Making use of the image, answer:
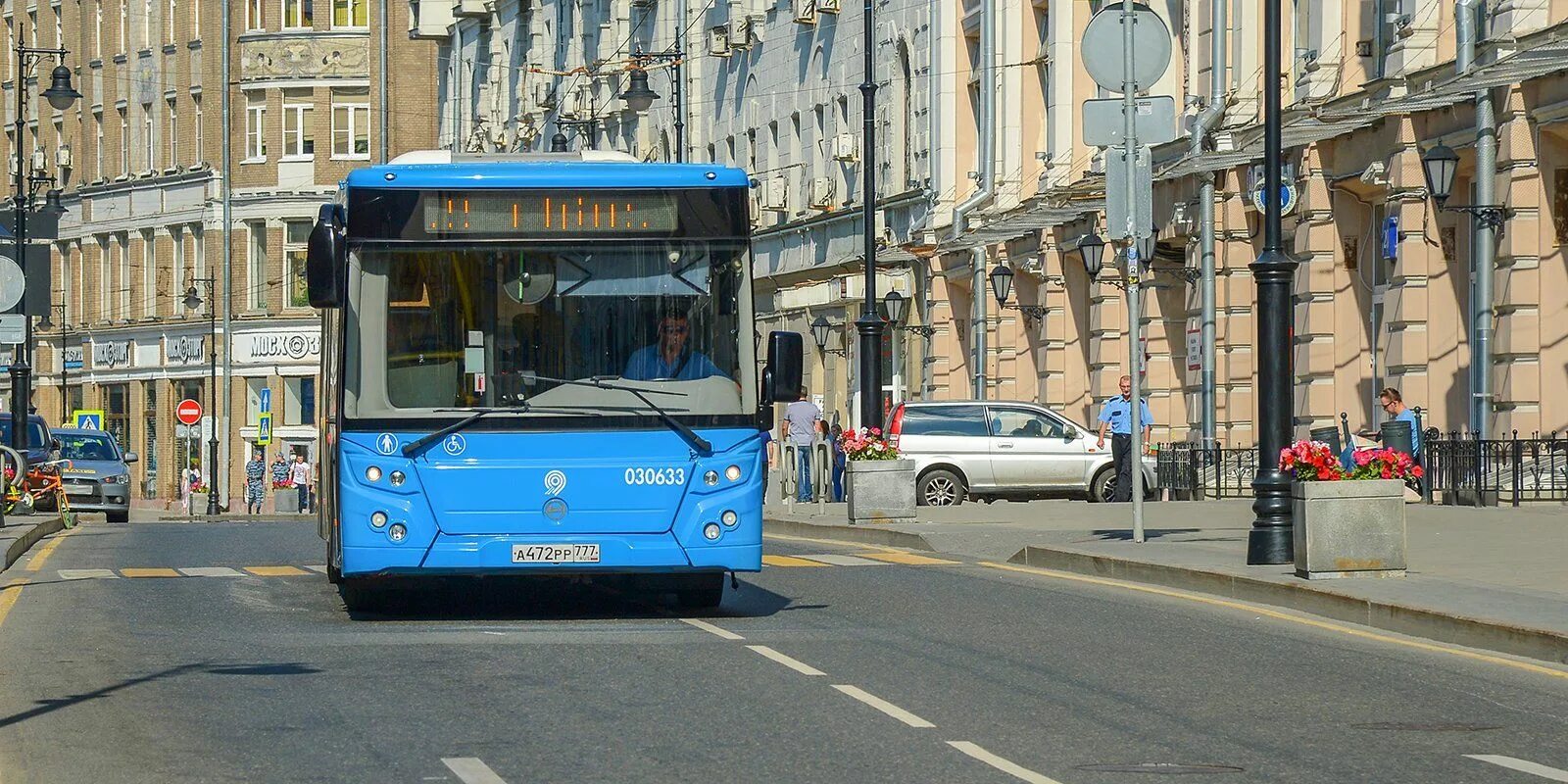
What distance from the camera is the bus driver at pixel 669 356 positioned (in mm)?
16141

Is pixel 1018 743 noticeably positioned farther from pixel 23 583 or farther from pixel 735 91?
pixel 735 91

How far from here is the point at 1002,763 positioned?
9961 mm

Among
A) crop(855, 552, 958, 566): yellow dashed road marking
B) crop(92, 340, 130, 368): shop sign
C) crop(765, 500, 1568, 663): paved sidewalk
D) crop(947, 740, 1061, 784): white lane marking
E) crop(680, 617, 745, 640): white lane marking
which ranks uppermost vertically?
crop(92, 340, 130, 368): shop sign

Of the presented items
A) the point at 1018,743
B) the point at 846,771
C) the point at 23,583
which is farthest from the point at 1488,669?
the point at 23,583

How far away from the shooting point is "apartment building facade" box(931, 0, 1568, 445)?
28.8 meters

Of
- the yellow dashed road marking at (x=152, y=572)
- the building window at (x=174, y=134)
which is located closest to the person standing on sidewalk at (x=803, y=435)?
the yellow dashed road marking at (x=152, y=572)

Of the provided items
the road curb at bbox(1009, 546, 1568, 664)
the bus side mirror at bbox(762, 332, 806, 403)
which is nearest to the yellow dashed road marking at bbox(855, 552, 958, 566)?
the road curb at bbox(1009, 546, 1568, 664)

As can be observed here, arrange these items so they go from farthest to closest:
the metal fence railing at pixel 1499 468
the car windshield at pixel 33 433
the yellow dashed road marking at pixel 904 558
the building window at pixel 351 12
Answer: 1. the building window at pixel 351 12
2. the car windshield at pixel 33 433
3. the metal fence railing at pixel 1499 468
4. the yellow dashed road marking at pixel 904 558

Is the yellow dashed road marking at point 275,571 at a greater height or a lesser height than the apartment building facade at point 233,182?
lesser

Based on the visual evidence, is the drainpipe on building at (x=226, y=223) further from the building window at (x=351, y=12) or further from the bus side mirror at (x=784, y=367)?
the bus side mirror at (x=784, y=367)

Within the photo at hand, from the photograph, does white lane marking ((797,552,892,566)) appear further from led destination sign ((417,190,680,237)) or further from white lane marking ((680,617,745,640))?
led destination sign ((417,190,680,237))

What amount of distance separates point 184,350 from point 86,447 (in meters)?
34.8

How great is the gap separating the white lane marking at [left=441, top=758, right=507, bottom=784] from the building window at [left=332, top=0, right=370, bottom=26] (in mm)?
75054

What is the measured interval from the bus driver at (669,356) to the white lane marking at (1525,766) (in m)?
6.93
